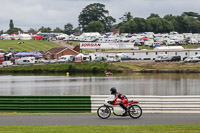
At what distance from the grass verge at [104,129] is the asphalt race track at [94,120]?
58.6 inches

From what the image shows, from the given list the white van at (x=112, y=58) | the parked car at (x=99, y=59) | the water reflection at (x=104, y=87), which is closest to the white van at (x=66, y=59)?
the parked car at (x=99, y=59)

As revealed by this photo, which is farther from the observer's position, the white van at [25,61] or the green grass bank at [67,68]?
the white van at [25,61]

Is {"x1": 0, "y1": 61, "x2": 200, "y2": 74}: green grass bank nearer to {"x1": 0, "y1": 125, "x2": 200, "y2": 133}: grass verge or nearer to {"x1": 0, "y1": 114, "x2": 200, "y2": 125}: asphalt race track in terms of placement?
{"x1": 0, "y1": 114, "x2": 200, "y2": 125}: asphalt race track

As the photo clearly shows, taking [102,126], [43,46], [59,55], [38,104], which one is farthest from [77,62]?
[102,126]

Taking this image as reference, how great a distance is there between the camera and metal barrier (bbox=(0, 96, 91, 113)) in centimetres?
2588

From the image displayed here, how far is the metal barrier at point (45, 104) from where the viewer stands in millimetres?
25875

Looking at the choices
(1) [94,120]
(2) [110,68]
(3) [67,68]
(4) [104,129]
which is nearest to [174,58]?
(2) [110,68]

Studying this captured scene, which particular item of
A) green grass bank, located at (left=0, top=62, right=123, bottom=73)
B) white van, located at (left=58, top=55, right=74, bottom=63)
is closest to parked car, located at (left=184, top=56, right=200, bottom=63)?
green grass bank, located at (left=0, top=62, right=123, bottom=73)

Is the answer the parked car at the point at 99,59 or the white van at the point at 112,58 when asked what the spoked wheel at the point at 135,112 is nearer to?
the white van at the point at 112,58

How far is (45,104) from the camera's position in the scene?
85.9 ft

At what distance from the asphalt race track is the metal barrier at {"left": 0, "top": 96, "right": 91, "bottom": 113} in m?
1.44

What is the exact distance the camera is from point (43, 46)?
153000 mm

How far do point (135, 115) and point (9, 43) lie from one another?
13406 cm

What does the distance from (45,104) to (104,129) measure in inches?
311
